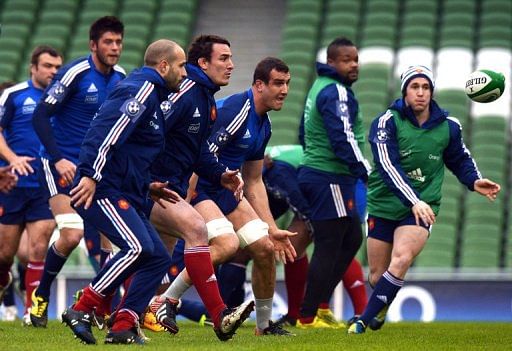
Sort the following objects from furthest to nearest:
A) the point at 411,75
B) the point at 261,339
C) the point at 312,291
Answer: the point at 312,291, the point at 411,75, the point at 261,339

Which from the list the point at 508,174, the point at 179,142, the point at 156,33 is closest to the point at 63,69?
the point at 179,142

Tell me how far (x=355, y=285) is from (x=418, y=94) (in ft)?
8.81

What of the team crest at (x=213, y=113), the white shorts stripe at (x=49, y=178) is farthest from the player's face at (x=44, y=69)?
the team crest at (x=213, y=113)

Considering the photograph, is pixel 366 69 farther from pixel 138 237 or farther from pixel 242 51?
pixel 138 237

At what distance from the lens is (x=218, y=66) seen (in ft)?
30.0

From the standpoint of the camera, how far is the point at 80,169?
7883 millimetres

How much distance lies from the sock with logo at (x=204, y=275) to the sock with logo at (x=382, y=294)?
1.59 m

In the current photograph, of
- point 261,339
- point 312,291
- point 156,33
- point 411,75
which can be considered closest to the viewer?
point 261,339

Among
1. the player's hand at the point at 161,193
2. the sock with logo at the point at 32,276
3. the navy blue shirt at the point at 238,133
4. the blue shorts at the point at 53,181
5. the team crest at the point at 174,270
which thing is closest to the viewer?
the player's hand at the point at 161,193

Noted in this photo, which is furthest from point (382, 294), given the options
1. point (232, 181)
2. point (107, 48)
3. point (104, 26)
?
point (104, 26)

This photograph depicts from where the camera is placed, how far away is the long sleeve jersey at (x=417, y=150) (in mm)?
10031

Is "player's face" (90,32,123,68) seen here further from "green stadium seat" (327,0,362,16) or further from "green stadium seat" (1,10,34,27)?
"green stadium seat" (1,10,34,27)

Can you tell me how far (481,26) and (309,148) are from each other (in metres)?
12.3

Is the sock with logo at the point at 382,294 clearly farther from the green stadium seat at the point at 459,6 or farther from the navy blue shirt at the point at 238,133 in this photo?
the green stadium seat at the point at 459,6
